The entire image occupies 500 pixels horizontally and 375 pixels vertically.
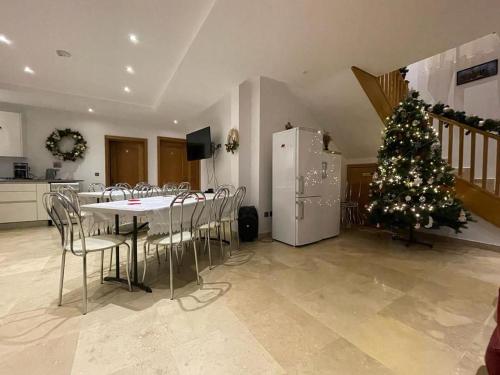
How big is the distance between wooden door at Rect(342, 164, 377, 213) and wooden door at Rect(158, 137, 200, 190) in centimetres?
404

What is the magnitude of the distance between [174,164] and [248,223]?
4151 mm

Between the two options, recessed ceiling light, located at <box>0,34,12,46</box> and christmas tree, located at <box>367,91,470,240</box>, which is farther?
christmas tree, located at <box>367,91,470,240</box>

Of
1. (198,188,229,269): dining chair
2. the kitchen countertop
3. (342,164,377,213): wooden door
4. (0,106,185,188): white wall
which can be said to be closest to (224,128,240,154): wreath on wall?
(198,188,229,269): dining chair

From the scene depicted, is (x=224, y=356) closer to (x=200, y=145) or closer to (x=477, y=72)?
(x=200, y=145)

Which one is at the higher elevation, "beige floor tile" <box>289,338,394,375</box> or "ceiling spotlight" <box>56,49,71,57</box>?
"ceiling spotlight" <box>56,49,71,57</box>

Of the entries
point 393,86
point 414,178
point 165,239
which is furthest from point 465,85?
point 165,239

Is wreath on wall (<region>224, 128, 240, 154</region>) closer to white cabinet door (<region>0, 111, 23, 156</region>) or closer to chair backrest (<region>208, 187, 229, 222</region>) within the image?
chair backrest (<region>208, 187, 229, 222</region>)

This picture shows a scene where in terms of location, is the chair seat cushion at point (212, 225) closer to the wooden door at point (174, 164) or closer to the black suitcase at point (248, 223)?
the black suitcase at point (248, 223)

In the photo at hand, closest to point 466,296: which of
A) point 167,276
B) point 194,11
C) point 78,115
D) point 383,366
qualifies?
point 383,366

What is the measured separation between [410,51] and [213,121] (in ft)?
11.9

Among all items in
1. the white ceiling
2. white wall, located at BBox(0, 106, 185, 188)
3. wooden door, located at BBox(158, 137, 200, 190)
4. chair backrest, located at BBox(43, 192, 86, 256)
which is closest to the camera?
chair backrest, located at BBox(43, 192, 86, 256)

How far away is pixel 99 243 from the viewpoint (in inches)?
75.4

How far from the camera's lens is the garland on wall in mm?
3189

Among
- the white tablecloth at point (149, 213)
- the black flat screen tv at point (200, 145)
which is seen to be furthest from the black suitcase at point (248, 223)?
the black flat screen tv at point (200, 145)
